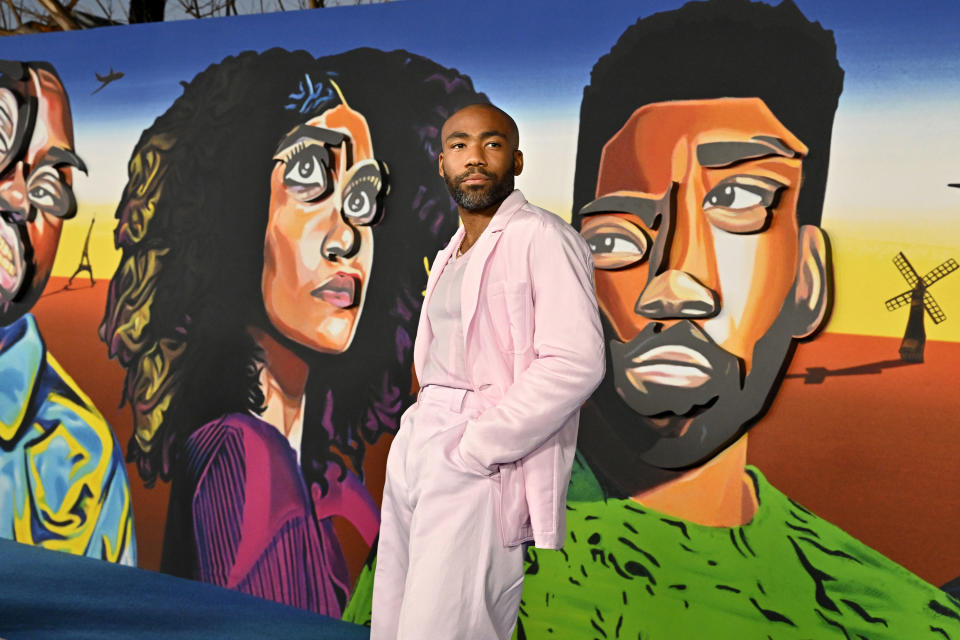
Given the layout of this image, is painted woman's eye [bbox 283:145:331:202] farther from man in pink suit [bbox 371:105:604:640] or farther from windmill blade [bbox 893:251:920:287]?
windmill blade [bbox 893:251:920:287]

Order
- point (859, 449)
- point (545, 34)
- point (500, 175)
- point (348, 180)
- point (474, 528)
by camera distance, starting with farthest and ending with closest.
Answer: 1. point (348, 180)
2. point (545, 34)
3. point (859, 449)
4. point (500, 175)
5. point (474, 528)

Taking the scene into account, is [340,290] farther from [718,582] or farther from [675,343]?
[718,582]

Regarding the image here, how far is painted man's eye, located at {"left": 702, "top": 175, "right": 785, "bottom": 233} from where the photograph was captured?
9.00 ft

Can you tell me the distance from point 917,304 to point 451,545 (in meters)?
1.43

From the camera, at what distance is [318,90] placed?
351 cm

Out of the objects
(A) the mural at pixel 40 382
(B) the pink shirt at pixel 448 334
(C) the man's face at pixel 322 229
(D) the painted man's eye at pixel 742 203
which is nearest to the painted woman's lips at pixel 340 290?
(C) the man's face at pixel 322 229

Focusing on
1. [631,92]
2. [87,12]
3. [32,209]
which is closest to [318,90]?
[631,92]

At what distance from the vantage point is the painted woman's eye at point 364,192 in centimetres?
337

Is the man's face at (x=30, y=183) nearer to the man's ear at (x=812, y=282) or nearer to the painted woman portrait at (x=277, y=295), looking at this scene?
the painted woman portrait at (x=277, y=295)

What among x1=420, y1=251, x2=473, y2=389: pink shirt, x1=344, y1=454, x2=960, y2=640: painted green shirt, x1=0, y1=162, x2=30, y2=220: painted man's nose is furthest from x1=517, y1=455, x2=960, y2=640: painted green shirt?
x1=0, y1=162, x2=30, y2=220: painted man's nose

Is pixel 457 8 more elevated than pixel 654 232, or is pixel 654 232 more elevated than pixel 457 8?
pixel 457 8

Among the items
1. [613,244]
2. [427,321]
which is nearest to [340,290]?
[613,244]

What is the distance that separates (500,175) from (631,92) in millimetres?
1099

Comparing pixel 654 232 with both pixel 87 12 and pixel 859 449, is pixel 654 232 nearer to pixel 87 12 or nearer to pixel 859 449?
pixel 859 449
